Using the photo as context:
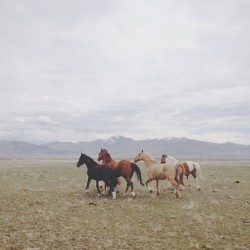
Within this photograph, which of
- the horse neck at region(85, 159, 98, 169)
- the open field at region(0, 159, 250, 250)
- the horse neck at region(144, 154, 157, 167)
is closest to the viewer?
the open field at region(0, 159, 250, 250)

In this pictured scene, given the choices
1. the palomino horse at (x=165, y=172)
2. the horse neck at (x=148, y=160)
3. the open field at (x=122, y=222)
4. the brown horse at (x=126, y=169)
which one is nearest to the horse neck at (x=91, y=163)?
the brown horse at (x=126, y=169)

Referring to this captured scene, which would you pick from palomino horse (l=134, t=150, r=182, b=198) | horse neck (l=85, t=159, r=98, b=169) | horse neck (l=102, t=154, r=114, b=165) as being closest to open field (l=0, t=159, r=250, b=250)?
palomino horse (l=134, t=150, r=182, b=198)

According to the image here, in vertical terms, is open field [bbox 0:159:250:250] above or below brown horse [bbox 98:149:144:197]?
below

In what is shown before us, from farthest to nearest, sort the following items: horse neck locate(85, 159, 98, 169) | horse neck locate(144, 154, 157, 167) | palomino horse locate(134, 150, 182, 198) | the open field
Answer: horse neck locate(144, 154, 157, 167), horse neck locate(85, 159, 98, 169), palomino horse locate(134, 150, 182, 198), the open field

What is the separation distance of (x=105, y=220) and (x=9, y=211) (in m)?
4.03

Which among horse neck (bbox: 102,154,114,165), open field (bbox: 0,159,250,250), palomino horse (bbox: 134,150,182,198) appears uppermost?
→ horse neck (bbox: 102,154,114,165)

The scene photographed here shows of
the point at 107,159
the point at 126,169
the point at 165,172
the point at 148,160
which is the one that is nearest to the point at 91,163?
the point at 107,159

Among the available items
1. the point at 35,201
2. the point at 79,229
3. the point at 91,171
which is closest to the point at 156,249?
the point at 79,229

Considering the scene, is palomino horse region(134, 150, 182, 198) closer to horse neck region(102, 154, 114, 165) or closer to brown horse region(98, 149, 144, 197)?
brown horse region(98, 149, 144, 197)

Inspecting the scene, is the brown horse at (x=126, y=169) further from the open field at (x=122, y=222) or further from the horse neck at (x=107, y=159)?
the open field at (x=122, y=222)

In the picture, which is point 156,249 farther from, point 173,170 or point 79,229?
point 173,170

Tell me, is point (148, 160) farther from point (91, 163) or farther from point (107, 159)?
point (91, 163)

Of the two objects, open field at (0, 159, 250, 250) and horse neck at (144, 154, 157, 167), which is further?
horse neck at (144, 154, 157, 167)

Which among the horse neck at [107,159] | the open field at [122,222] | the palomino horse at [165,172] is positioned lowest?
the open field at [122,222]
